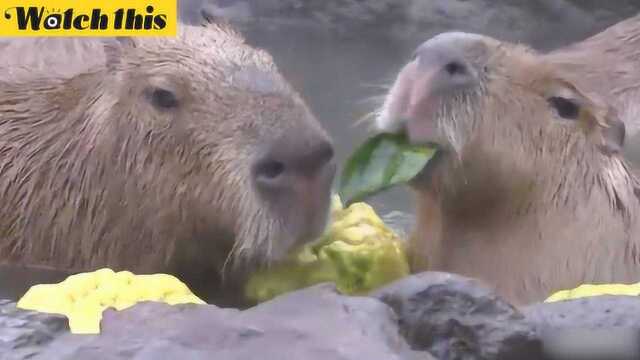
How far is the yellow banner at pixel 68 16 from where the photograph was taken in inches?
150

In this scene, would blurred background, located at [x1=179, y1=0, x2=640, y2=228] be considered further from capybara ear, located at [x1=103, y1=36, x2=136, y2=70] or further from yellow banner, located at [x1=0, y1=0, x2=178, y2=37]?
capybara ear, located at [x1=103, y1=36, x2=136, y2=70]

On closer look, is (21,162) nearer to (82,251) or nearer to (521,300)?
(82,251)

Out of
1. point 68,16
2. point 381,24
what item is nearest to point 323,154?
point 68,16

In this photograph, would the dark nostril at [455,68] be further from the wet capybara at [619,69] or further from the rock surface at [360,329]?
the wet capybara at [619,69]

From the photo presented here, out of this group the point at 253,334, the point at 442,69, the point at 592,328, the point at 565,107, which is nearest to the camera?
the point at 253,334

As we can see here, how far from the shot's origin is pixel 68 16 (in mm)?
4016

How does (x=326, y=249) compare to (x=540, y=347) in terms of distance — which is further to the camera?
(x=326, y=249)

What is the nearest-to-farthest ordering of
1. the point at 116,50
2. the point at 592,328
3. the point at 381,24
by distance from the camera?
the point at 592,328 < the point at 116,50 < the point at 381,24

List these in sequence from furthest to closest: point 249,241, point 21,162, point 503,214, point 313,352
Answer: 1. point 21,162
2. point 503,214
3. point 249,241
4. point 313,352

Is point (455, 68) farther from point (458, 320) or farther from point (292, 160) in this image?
point (458, 320)

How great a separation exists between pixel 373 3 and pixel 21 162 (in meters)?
7.62

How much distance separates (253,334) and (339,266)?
118cm

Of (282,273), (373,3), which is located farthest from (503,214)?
(373,3)

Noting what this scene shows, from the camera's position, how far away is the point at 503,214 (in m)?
Result: 3.03
